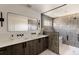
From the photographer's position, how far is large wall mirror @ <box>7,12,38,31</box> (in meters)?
2.25

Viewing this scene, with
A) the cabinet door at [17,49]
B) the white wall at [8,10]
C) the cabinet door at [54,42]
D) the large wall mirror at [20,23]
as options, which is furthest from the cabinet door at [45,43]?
the cabinet door at [17,49]

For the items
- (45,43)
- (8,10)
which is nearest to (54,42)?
(45,43)

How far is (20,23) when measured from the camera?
262 centimetres

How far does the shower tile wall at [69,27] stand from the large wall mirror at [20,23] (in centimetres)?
104

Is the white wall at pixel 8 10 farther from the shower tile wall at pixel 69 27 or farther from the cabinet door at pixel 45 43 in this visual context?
the shower tile wall at pixel 69 27

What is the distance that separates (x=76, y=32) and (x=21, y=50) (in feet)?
7.81

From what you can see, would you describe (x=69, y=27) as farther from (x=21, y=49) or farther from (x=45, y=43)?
(x=21, y=49)

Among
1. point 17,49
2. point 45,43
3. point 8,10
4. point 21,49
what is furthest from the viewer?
point 45,43

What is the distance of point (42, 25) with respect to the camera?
3.74m

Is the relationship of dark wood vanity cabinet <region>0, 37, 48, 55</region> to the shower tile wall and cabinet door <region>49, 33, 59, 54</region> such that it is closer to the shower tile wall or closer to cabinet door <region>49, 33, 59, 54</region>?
cabinet door <region>49, 33, 59, 54</region>

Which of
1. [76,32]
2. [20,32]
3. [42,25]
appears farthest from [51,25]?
[20,32]

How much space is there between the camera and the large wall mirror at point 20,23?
7.39 ft

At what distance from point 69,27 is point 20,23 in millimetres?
2062
